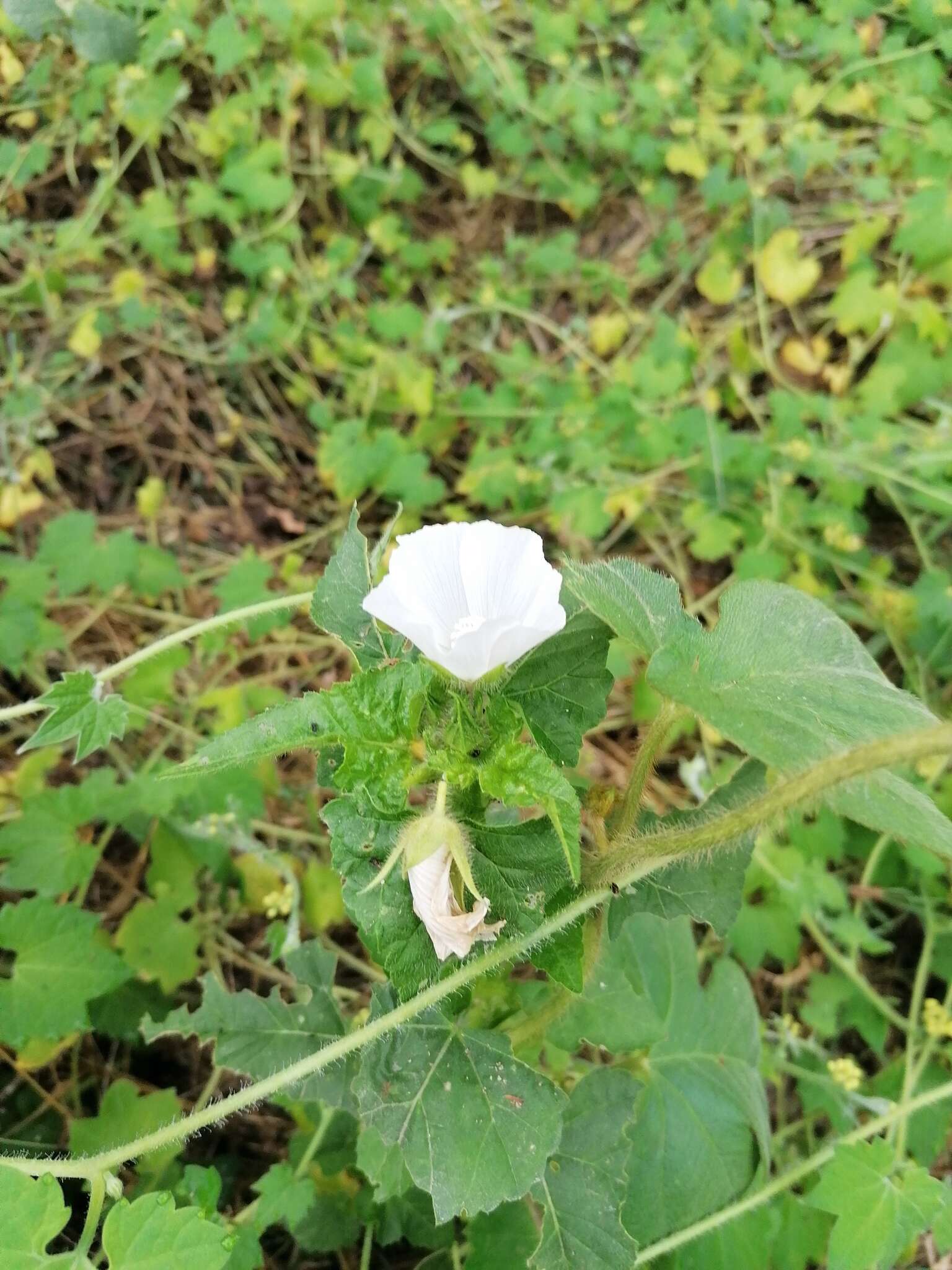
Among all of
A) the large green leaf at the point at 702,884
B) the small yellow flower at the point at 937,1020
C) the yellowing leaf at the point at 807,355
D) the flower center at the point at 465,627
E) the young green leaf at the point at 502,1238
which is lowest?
the small yellow flower at the point at 937,1020

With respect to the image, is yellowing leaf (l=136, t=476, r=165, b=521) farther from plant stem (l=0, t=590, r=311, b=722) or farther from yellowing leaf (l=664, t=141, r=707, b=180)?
yellowing leaf (l=664, t=141, r=707, b=180)

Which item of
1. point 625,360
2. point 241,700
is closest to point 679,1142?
point 241,700

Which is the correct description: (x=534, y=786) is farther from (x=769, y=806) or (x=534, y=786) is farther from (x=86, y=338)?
(x=86, y=338)

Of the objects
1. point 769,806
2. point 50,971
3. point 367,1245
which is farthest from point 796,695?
point 50,971

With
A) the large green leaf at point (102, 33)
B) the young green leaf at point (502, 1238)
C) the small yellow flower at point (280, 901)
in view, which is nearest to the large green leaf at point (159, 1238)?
the young green leaf at point (502, 1238)

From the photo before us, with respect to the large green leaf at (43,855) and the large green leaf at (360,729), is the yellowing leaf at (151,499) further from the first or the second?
the large green leaf at (360,729)

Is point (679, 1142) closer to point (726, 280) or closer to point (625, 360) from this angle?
point (625, 360)
